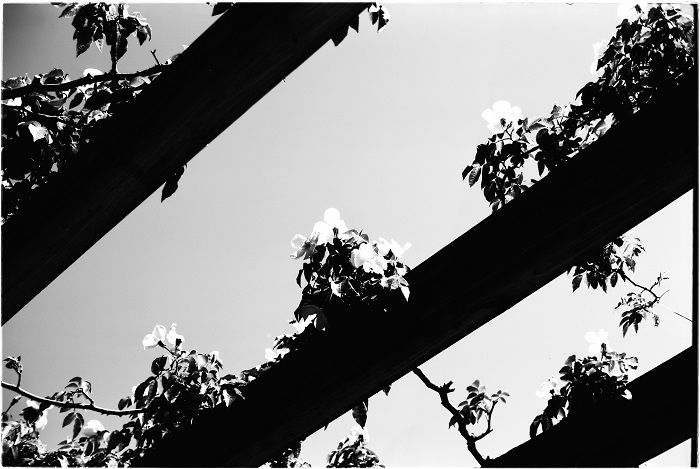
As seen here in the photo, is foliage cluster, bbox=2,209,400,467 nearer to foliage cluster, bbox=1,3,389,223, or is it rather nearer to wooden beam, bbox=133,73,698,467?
wooden beam, bbox=133,73,698,467

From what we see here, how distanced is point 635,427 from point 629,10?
5.19 ft

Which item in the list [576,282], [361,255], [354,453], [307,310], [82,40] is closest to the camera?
[307,310]

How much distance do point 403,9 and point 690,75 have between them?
1.13m

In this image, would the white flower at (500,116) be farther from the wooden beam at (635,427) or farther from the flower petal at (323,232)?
the wooden beam at (635,427)

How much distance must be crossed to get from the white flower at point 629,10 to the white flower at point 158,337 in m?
2.28

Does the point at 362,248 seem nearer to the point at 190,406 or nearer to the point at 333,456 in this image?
the point at 190,406

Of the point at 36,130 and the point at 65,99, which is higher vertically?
the point at 65,99

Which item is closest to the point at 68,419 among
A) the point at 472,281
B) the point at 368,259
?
the point at 368,259

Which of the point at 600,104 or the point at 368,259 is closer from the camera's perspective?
the point at 368,259

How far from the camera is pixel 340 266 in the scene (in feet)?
6.17

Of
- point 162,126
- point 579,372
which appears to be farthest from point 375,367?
point 579,372

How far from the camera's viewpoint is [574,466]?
5.54 ft

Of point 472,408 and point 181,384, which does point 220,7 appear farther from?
point 472,408

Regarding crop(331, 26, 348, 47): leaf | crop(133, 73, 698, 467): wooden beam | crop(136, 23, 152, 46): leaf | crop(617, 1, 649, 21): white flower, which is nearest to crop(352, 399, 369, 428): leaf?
crop(133, 73, 698, 467): wooden beam
